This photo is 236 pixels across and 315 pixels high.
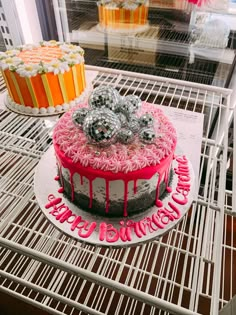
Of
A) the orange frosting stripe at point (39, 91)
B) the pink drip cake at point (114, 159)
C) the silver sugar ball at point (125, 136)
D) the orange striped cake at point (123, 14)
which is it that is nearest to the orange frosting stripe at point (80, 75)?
the orange frosting stripe at point (39, 91)

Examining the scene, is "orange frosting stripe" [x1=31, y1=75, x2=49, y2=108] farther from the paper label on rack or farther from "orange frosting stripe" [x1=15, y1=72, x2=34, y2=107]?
the paper label on rack

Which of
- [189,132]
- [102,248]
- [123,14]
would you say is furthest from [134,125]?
[123,14]

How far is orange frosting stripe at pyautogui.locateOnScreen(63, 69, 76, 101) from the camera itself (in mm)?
911

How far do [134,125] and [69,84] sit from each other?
0.42 meters

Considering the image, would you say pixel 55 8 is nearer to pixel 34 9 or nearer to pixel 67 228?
pixel 34 9

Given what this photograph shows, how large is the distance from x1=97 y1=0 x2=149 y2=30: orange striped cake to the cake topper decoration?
109cm

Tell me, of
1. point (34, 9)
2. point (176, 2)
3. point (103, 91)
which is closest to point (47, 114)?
point (103, 91)

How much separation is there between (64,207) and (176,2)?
1.39 meters

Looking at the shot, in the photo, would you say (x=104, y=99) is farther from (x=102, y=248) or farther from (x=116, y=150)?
(x=102, y=248)

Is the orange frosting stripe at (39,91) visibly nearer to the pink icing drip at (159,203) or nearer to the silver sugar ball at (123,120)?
the silver sugar ball at (123,120)

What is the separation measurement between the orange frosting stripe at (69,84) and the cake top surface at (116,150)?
0.29m

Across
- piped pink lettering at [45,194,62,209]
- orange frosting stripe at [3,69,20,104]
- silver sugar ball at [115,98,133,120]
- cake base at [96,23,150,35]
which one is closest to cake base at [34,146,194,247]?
piped pink lettering at [45,194,62,209]

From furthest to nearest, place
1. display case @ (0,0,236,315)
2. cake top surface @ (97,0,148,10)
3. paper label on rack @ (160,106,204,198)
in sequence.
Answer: cake top surface @ (97,0,148,10) < display case @ (0,0,236,315) < paper label on rack @ (160,106,204,198)

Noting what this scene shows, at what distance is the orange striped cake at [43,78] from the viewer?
0.88 metres
